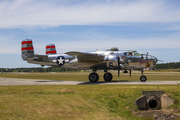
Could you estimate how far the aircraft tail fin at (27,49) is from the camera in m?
32.7

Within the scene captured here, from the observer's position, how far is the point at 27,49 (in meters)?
32.8

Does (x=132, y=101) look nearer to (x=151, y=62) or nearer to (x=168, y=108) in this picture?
(x=168, y=108)

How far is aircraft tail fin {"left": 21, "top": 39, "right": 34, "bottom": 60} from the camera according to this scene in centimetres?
3269

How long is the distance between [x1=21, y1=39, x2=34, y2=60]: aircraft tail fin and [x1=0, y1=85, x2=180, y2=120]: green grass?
1677cm

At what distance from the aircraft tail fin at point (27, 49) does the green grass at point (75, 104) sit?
16766 millimetres

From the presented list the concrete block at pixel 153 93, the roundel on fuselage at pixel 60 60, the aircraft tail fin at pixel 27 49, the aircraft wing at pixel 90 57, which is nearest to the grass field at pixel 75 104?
the concrete block at pixel 153 93

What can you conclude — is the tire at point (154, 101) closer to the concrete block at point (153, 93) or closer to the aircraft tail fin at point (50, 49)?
the concrete block at point (153, 93)

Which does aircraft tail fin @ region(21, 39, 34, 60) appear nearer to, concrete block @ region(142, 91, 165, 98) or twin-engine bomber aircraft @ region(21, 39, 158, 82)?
twin-engine bomber aircraft @ region(21, 39, 158, 82)

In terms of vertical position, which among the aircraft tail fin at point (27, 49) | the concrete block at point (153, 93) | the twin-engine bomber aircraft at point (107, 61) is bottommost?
the concrete block at point (153, 93)

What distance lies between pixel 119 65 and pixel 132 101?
1079cm

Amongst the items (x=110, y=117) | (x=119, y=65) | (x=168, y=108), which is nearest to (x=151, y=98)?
(x=168, y=108)

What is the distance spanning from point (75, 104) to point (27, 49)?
2106 centimetres

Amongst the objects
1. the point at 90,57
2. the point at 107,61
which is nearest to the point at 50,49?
the point at 90,57

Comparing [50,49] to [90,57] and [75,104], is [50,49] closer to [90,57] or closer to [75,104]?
[90,57]
